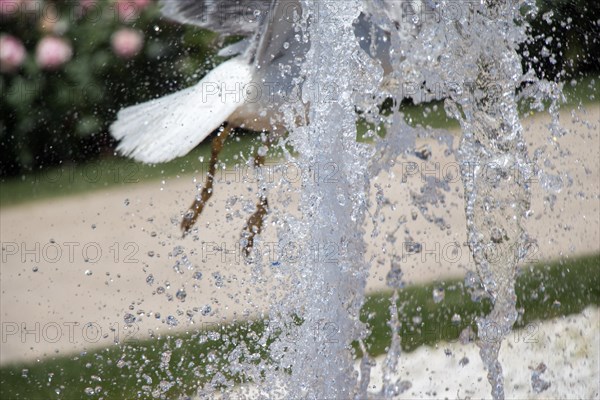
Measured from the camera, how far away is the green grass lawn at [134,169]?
13.1 ft

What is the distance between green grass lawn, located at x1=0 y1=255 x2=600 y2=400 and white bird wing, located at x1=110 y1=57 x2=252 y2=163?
1.77 feet

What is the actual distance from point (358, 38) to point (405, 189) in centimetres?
150

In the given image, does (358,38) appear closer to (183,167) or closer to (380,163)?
(380,163)

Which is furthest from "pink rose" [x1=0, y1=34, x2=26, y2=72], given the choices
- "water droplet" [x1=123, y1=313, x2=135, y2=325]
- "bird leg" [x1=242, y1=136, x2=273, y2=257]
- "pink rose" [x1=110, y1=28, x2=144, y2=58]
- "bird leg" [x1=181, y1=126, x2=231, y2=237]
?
"bird leg" [x1=242, y1=136, x2=273, y2=257]

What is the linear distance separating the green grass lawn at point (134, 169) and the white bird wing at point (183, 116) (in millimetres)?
1180

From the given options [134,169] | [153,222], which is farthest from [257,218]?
[134,169]

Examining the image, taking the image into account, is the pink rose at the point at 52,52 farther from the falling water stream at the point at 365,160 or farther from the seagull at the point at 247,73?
A: the falling water stream at the point at 365,160

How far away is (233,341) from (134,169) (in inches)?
59.2

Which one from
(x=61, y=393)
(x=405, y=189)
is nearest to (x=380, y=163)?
(x=61, y=393)

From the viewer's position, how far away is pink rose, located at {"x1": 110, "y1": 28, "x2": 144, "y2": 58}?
4.39 metres

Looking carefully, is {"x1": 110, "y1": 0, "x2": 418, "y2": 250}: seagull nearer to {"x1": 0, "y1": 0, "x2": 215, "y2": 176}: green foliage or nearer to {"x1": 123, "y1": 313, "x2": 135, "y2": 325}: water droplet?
{"x1": 123, "y1": 313, "x2": 135, "y2": 325}: water droplet

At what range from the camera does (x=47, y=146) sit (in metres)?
4.75

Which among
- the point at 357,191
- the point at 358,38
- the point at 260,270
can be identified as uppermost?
the point at 358,38

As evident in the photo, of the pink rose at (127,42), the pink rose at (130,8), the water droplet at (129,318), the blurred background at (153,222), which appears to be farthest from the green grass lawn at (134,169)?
the water droplet at (129,318)
